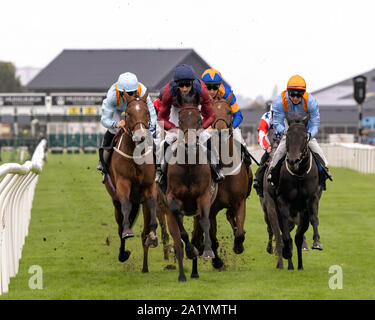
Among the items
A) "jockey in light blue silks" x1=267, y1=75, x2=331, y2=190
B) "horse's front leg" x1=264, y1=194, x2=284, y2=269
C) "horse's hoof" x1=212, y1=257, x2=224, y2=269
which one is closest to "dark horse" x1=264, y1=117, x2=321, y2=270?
"horse's front leg" x1=264, y1=194, x2=284, y2=269

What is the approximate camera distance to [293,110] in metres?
10.4

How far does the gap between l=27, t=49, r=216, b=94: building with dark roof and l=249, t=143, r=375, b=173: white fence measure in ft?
120

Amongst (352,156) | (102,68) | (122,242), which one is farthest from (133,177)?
(102,68)

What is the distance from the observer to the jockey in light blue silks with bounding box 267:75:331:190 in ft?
33.4

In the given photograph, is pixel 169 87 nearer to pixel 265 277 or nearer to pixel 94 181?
pixel 265 277

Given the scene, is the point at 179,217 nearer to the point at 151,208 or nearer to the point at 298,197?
the point at 151,208

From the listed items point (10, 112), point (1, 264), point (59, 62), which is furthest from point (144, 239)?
point (59, 62)

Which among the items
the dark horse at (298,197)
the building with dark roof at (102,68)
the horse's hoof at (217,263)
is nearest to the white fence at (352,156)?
the dark horse at (298,197)

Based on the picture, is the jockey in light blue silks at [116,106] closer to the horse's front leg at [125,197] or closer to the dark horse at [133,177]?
the dark horse at [133,177]

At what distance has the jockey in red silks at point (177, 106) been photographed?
9.34 m

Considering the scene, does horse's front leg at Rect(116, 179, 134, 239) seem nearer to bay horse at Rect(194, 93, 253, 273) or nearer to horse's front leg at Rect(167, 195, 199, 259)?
horse's front leg at Rect(167, 195, 199, 259)

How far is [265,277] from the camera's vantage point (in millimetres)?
9398

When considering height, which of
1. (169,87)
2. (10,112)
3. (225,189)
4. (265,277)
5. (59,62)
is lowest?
(265,277)
